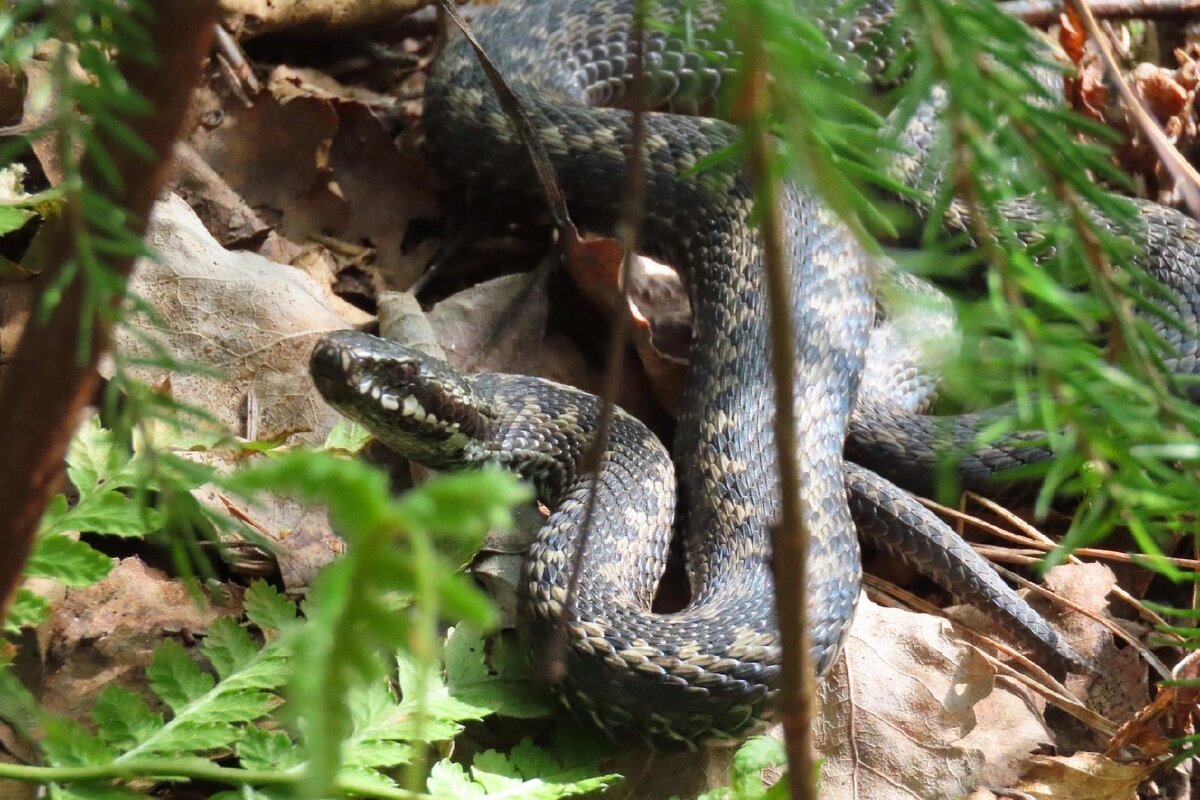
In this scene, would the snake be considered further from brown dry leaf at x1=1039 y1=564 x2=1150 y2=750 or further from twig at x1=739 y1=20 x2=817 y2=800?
twig at x1=739 y1=20 x2=817 y2=800

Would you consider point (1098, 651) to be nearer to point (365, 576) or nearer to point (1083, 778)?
point (1083, 778)

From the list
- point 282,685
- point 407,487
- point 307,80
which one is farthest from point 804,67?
point 307,80

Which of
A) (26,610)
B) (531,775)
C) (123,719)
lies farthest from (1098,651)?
(26,610)

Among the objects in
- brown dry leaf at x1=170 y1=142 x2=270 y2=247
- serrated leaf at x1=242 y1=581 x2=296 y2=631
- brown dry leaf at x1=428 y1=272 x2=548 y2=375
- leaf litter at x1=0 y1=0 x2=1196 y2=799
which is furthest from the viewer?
brown dry leaf at x1=428 y1=272 x2=548 y2=375

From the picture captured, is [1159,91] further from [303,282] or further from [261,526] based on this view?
[261,526]

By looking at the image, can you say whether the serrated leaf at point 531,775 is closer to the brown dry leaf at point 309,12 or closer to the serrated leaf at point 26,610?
the serrated leaf at point 26,610

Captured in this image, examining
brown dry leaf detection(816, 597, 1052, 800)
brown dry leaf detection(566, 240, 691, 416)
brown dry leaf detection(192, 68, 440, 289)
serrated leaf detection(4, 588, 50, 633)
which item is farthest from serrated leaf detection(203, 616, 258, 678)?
brown dry leaf detection(192, 68, 440, 289)
